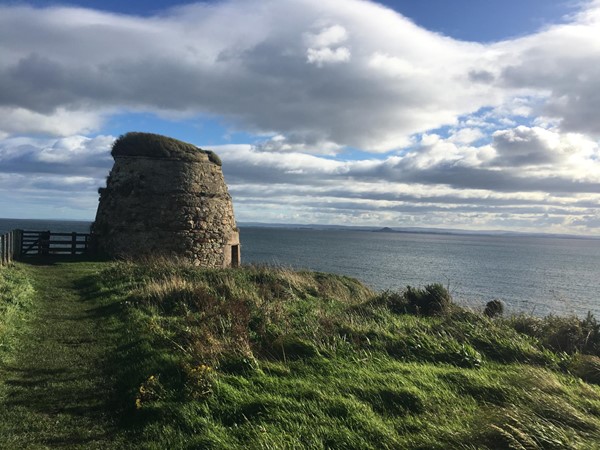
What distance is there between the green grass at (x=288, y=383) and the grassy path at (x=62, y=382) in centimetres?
3

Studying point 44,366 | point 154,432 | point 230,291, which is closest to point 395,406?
point 154,432

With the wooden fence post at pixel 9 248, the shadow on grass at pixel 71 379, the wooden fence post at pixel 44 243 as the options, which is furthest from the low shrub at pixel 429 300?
the wooden fence post at pixel 44 243

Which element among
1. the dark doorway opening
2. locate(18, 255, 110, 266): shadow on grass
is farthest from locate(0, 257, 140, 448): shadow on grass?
the dark doorway opening

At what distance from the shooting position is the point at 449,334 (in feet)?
28.7

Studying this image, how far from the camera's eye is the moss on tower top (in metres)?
24.1

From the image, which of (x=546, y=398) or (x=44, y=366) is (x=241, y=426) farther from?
(x=44, y=366)

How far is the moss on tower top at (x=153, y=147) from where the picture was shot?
24.1m

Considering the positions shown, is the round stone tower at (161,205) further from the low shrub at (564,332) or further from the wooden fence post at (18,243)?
the low shrub at (564,332)

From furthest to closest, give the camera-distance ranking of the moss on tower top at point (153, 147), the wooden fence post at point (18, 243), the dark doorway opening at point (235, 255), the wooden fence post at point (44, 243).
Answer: the dark doorway opening at point (235, 255)
the wooden fence post at point (44, 243)
the moss on tower top at point (153, 147)
the wooden fence post at point (18, 243)

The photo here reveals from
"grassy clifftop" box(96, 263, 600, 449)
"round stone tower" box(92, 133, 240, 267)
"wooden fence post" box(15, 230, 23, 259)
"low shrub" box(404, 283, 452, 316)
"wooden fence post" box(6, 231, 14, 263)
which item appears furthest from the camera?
"round stone tower" box(92, 133, 240, 267)

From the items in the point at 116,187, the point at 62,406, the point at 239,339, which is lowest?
the point at 62,406

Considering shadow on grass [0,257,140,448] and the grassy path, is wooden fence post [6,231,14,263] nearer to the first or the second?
the grassy path

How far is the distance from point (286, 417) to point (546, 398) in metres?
2.91

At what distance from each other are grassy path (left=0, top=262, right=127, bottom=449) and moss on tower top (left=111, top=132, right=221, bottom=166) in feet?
43.3
